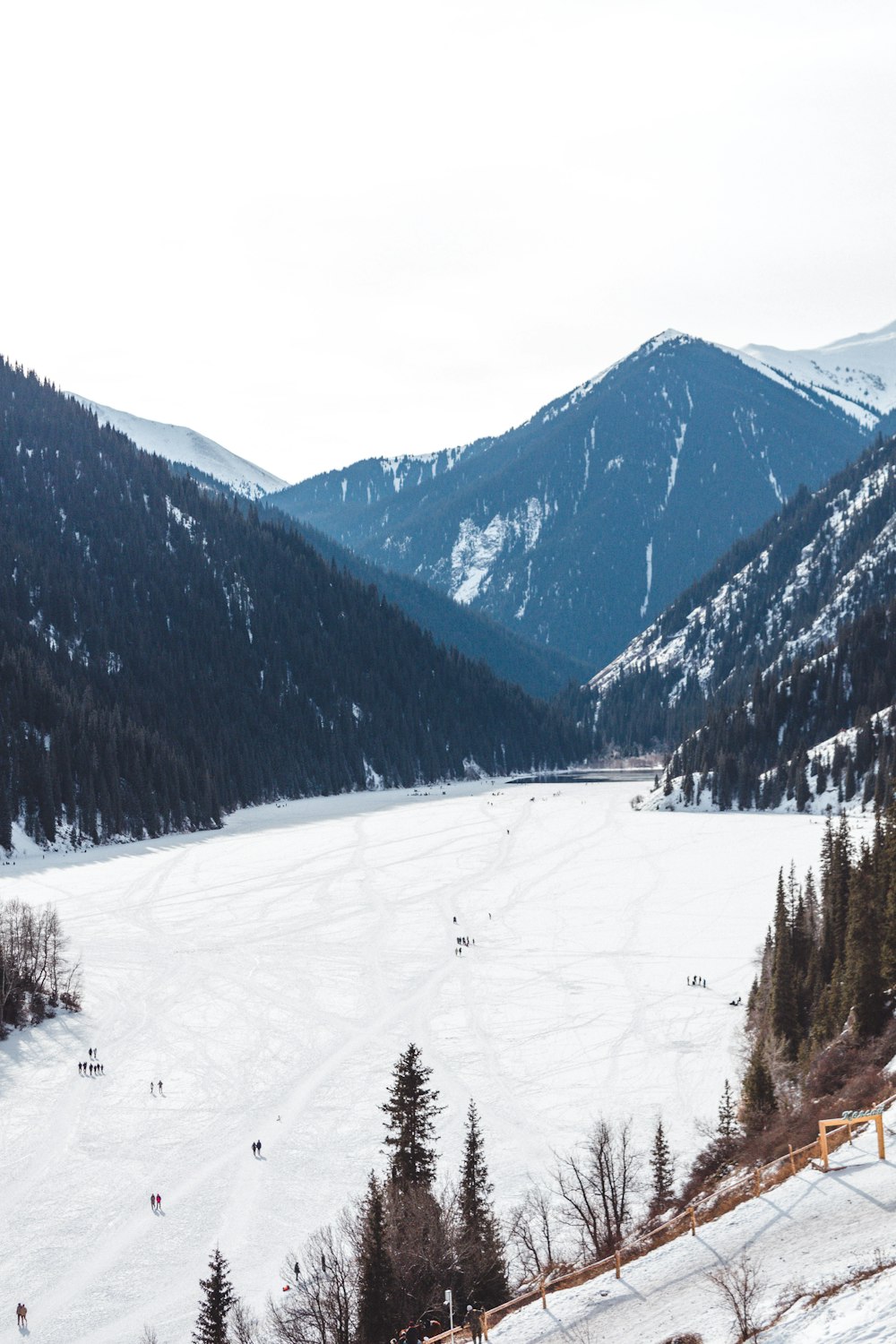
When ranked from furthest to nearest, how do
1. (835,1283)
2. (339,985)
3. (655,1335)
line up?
1. (339,985)
2. (655,1335)
3. (835,1283)

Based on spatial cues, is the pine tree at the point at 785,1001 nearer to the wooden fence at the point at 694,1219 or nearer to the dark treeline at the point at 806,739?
the wooden fence at the point at 694,1219

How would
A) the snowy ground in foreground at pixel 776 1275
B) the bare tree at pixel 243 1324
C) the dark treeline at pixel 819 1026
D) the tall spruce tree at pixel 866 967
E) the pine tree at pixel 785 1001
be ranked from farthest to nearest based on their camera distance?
1. the pine tree at pixel 785 1001
2. the tall spruce tree at pixel 866 967
3. the dark treeline at pixel 819 1026
4. the bare tree at pixel 243 1324
5. the snowy ground in foreground at pixel 776 1275

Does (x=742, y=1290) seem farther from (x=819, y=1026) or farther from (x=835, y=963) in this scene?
(x=835, y=963)

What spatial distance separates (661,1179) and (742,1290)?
2345cm

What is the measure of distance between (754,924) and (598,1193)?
4997 centimetres

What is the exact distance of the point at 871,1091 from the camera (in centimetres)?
3716

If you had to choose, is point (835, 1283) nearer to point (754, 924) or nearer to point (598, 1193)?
point (598, 1193)

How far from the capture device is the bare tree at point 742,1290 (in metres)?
20.9

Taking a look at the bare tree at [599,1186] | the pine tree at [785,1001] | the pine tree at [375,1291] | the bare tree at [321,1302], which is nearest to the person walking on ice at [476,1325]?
the pine tree at [375,1291]

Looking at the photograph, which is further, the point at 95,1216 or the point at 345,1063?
the point at 345,1063

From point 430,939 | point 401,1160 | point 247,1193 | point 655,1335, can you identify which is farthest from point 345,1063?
point 655,1335

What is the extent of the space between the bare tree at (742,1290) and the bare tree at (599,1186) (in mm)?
14677

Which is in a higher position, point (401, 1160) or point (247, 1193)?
point (401, 1160)

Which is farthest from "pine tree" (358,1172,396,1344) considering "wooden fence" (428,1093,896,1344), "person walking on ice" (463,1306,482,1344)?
"person walking on ice" (463,1306,482,1344)
